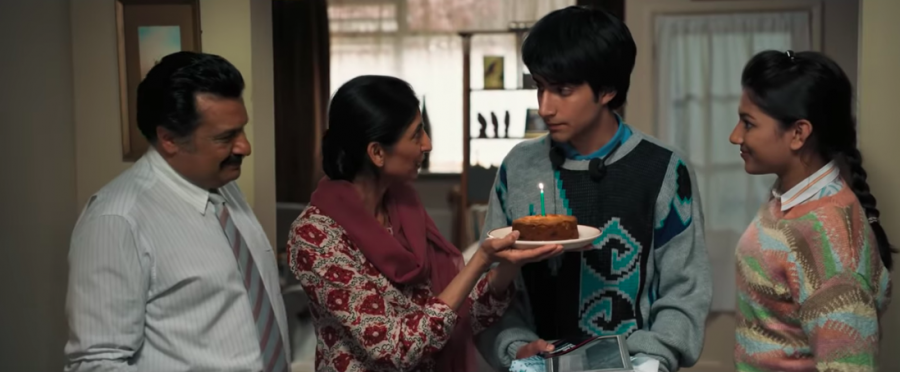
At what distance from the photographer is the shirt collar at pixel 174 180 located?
181 centimetres

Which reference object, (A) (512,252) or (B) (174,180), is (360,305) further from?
(B) (174,180)

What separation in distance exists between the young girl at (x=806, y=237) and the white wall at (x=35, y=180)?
2843 mm

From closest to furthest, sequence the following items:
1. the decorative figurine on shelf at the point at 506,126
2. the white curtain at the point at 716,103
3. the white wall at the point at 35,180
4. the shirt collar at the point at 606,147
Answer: the shirt collar at the point at 606,147
the white wall at the point at 35,180
the white curtain at the point at 716,103
the decorative figurine on shelf at the point at 506,126

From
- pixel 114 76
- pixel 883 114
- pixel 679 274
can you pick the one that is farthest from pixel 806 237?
pixel 114 76

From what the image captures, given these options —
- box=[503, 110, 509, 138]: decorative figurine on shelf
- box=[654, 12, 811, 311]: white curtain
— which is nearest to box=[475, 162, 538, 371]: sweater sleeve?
box=[654, 12, 811, 311]: white curtain

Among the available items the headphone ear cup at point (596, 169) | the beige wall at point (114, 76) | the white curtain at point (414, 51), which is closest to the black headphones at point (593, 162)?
the headphone ear cup at point (596, 169)

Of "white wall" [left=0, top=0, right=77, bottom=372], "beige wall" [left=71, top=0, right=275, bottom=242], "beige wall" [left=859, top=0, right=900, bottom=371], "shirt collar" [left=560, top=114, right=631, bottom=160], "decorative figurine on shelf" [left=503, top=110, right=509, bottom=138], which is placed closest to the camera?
"shirt collar" [left=560, top=114, right=631, bottom=160]

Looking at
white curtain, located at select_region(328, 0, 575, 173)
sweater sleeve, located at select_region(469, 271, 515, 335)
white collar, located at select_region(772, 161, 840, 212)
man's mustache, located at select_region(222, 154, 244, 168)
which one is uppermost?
white curtain, located at select_region(328, 0, 575, 173)

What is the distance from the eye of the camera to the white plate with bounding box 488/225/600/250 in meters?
1.52

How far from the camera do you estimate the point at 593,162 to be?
174cm

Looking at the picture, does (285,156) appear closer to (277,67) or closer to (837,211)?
(277,67)

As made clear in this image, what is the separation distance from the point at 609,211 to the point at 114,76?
9.77 ft

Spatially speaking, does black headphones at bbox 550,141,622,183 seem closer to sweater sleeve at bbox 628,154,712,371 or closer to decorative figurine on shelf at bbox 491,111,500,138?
sweater sleeve at bbox 628,154,712,371

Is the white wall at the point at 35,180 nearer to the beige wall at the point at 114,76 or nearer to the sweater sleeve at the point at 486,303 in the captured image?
the beige wall at the point at 114,76
